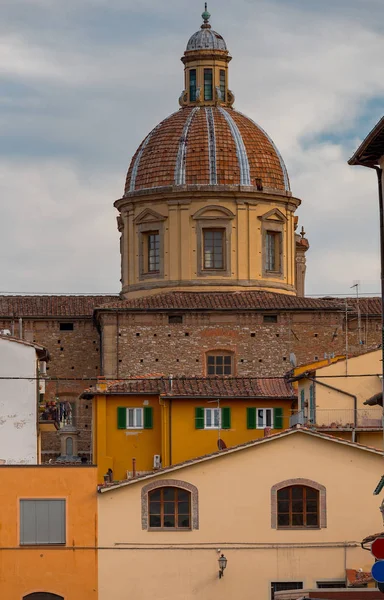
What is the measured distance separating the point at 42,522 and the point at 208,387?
57.5 feet

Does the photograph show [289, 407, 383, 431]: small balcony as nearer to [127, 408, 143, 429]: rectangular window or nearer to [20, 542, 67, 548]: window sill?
[127, 408, 143, 429]: rectangular window

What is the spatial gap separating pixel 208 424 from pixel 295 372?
11.8 feet

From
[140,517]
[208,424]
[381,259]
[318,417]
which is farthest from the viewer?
[208,424]

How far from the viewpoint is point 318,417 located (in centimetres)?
6012

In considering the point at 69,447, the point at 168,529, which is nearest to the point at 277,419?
the point at 69,447

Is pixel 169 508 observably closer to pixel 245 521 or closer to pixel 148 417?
pixel 245 521

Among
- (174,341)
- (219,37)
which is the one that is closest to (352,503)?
(174,341)

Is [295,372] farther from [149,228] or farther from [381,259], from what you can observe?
[381,259]

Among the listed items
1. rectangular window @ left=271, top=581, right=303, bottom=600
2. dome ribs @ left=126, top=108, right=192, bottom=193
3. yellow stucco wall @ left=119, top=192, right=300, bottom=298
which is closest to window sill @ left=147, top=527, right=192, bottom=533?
rectangular window @ left=271, top=581, right=303, bottom=600

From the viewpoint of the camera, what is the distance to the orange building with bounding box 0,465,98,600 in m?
48.8

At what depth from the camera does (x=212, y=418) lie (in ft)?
216

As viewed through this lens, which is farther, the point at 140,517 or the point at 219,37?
the point at 219,37

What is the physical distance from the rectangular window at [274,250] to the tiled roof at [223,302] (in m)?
2.02

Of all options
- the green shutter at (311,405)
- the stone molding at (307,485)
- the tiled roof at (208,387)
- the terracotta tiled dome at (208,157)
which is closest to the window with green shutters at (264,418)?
the tiled roof at (208,387)
